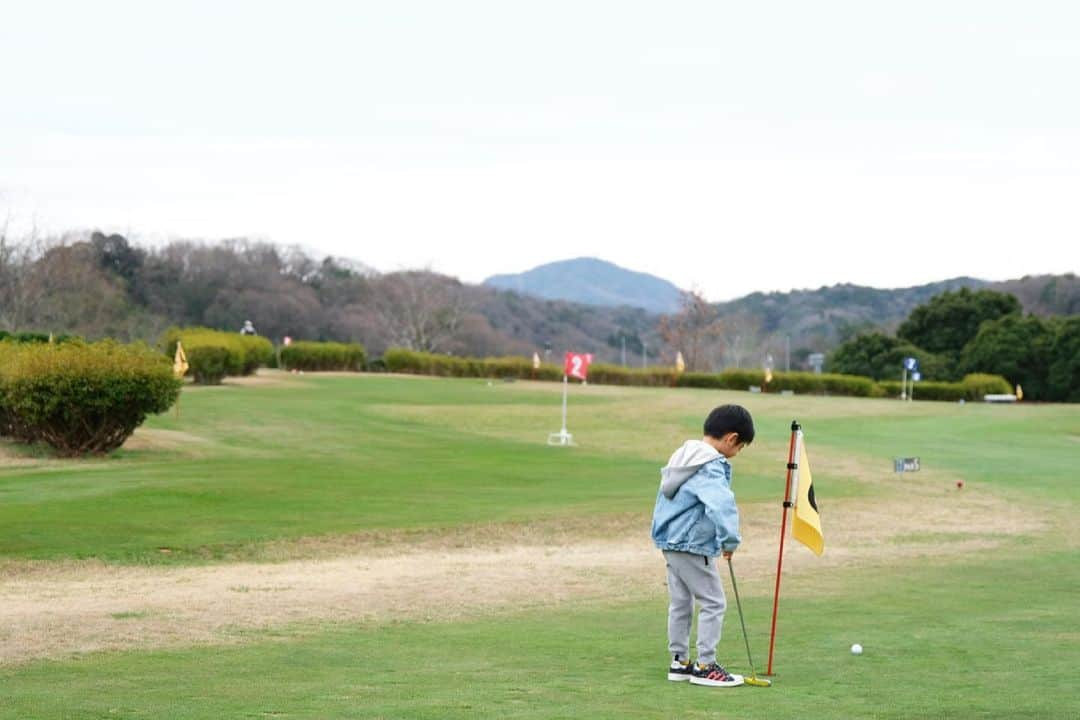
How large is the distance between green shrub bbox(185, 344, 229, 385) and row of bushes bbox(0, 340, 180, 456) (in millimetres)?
24596

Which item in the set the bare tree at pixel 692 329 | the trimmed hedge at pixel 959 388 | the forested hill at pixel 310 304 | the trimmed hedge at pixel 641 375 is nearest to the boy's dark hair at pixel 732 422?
the forested hill at pixel 310 304

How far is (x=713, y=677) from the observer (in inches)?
336

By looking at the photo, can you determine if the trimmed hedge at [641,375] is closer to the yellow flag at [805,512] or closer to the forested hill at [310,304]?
the forested hill at [310,304]

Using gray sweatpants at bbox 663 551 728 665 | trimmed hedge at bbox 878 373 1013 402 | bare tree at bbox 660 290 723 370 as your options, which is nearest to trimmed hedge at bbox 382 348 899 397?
trimmed hedge at bbox 878 373 1013 402

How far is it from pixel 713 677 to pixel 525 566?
338 inches

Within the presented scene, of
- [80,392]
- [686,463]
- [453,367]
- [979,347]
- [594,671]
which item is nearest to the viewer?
[686,463]

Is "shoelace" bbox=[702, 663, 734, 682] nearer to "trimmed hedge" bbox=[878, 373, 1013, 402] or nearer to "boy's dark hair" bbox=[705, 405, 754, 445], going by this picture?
"boy's dark hair" bbox=[705, 405, 754, 445]

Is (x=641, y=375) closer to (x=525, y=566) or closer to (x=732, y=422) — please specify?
(x=525, y=566)

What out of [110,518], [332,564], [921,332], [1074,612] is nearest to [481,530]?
[332,564]

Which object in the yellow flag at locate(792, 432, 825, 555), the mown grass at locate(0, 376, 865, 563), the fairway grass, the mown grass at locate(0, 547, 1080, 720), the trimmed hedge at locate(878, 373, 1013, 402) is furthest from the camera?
the trimmed hedge at locate(878, 373, 1013, 402)

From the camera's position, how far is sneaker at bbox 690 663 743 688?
849 centimetres

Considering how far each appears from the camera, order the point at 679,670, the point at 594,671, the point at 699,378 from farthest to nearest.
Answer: the point at 699,378, the point at 594,671, the point at 679,670

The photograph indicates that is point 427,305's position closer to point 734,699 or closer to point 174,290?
point 174,290

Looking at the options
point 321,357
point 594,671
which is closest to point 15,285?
point 321,357
